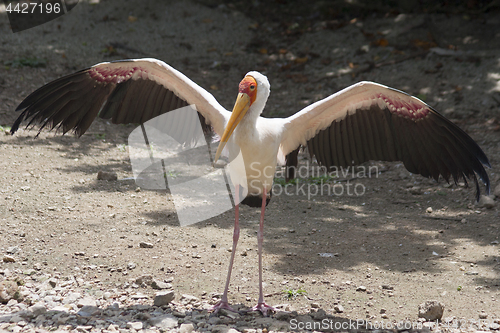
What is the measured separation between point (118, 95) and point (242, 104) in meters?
1.12

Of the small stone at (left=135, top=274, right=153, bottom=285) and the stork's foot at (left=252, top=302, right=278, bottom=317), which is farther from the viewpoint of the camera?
the small stone at (left=135, top=274, right=153, bottom=285)

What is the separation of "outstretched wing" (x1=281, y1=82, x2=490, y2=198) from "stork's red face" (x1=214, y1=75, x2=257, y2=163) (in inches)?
20.2

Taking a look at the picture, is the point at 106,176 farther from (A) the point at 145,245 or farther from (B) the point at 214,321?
(B) the point at 214,321

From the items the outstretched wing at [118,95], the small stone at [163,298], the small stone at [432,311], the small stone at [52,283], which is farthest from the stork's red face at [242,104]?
the small stone at [432,311]

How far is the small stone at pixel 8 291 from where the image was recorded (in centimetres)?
341

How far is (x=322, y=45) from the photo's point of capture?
31.8 feet

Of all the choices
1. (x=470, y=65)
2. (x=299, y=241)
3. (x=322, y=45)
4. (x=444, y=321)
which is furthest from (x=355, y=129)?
(x=322, y=45)

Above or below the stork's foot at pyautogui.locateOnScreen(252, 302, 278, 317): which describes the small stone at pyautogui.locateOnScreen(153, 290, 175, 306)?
above

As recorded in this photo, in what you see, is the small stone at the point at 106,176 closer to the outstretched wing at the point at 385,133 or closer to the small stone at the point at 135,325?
the outstretched wing at the point at 385,133

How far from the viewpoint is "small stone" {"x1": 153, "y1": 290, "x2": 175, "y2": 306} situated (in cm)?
351

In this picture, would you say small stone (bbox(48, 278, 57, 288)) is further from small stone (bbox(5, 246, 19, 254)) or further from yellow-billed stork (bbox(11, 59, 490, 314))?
yellow-billed stork (bbox(11, 59, 490, 314))

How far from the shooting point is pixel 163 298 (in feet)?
11.5

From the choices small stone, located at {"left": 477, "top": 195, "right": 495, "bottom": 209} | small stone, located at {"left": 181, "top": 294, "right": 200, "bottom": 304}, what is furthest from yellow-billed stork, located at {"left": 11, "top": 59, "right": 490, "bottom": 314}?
small stone, located at {"left": 477, "top": 195, "right": 495, "bottom": 209}

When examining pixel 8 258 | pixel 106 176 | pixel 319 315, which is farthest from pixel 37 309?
pixel 106 176
